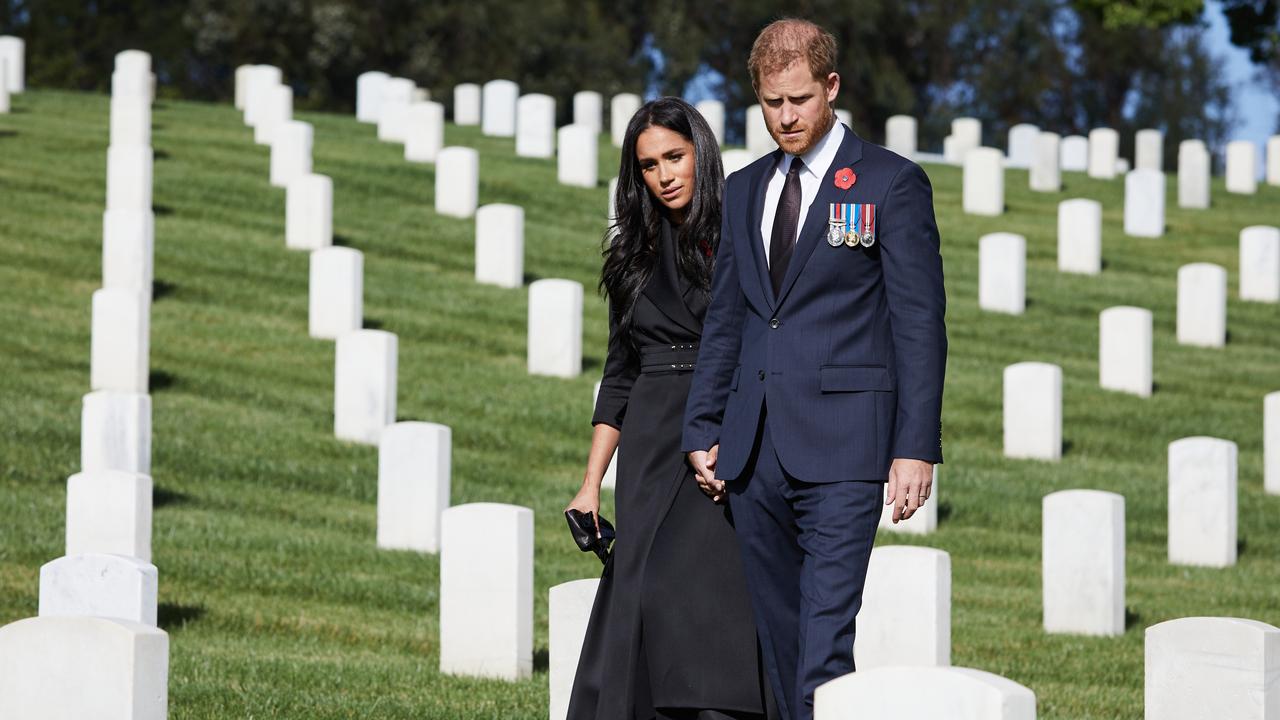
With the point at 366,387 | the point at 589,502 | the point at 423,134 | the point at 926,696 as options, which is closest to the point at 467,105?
the point at 423,134

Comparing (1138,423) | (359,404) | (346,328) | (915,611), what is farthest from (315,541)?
(1138,423)

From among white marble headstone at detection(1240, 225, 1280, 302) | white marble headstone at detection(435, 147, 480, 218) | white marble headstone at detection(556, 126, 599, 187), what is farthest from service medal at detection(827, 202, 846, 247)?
white marble headstone at detection(556, 126, 599, 187)

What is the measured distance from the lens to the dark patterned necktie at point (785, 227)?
4.53 meters

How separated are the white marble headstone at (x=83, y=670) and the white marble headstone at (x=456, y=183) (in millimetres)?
15449

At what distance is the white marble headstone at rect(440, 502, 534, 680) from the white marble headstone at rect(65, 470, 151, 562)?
159cm

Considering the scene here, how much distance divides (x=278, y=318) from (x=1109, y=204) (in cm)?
1363

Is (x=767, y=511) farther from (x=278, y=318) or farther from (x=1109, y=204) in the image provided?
(x=1109, y=204)

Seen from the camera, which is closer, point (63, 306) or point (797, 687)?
point (797, 687)

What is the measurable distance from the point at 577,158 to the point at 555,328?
8.51 metres

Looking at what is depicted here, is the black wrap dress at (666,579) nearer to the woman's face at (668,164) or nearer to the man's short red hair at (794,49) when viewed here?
the woman's face at (668,164)

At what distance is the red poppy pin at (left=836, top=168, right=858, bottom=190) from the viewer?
14.5ft

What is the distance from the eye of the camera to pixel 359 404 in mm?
11742

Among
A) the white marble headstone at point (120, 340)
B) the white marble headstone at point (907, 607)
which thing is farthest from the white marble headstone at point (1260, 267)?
the white marble headstone at point (907, 607)

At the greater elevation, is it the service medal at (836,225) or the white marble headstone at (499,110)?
the white marble headstone at (499,110)
